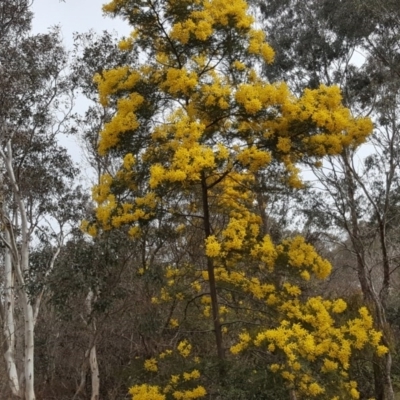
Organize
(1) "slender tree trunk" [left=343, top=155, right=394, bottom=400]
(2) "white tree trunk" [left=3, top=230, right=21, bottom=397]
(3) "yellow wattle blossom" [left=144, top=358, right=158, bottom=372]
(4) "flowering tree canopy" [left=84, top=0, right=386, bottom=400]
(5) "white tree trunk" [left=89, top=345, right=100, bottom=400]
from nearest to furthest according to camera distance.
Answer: (4) "flowering tree canopy" [left=84, top=0, right=386, bottom=400], (3) "yellow wattle blossom" [left=144, top=358, right=158, bottom=372], (2) "white tree trunk" [left=3, top=230, right=21, bottom=397], (1) "slender tree trunk" [left=343, top=155, right=394, bottom=400], (5) "white tree trunk" [left=89, top=345, right=100, bottom=400]

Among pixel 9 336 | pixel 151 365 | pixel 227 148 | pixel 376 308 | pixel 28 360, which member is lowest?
pixel 151 365

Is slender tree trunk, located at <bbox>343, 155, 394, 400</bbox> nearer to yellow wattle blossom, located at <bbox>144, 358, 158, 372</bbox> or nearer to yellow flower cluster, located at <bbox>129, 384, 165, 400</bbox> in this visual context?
yellow wattle blossom, located at <bbox>144, 358, 158, 372</bbox>

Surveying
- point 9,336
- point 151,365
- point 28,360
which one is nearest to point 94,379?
point 9,336

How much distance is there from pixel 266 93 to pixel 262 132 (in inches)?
21.0

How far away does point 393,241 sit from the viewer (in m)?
13.6

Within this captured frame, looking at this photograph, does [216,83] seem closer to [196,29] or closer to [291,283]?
[196,29]

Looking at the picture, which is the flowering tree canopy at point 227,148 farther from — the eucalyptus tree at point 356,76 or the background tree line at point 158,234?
the eucalyptus tree at point 356,76

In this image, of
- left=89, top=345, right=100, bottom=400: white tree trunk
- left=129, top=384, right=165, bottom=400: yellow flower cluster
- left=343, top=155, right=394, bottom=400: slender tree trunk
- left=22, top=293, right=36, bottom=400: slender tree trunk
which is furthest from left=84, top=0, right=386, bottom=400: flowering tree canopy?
left=89, top=345, right=100, bottom=400: white tree trunk

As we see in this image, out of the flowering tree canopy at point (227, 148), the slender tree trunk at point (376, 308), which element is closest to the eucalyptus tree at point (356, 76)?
the slender tree trunk at point (376, 308)

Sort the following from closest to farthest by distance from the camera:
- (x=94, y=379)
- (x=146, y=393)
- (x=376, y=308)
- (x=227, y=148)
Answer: (x=146, y=393), (x=227, y=148), (x=376, y=308), (x=94, y=379)

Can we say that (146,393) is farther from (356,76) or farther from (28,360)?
(356,76)

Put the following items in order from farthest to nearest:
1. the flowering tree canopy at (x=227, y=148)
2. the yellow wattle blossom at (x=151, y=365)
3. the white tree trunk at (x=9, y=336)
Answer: the white tree trunk at (x=9, y=336) < the yellow wattle blossom at (x=151, y=365) < the flowering tree canopy at (x=227, y=148)

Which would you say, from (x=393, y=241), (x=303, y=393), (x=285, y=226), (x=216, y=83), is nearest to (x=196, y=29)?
(x=216, y=83)

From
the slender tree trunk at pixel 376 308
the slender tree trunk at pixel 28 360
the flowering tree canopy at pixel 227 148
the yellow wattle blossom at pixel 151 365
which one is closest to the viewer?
the flowering tree canopy at pixel 227 148
